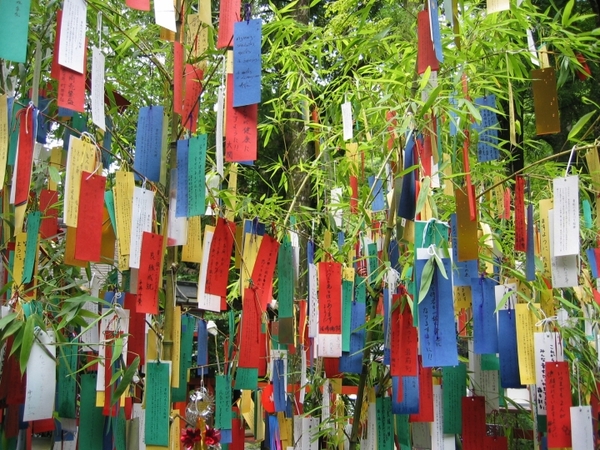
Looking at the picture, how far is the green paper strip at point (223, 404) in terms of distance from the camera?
1.75 m

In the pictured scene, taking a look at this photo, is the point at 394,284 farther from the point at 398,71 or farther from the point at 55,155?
the point at 55,155

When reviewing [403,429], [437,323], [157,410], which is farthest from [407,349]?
[157,410]

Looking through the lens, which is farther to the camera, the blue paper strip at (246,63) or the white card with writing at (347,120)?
the white card with writing at (347,120)

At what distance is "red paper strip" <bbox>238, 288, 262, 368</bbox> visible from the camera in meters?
1.52

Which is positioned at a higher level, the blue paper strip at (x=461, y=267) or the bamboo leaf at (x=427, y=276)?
the blue paper strip at (x=461, y=267)

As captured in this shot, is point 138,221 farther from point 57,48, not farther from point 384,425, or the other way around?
point 384,425

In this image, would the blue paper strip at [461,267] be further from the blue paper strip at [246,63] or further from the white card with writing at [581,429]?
the blue paper strip at [246,63]

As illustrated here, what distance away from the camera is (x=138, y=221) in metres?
1.34

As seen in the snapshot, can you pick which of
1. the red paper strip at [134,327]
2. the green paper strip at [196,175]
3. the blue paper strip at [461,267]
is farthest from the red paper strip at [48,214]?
the blue paper strip at [461,267]

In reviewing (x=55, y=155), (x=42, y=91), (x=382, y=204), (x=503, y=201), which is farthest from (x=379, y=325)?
(x=42, y=91)

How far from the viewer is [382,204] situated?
1.92 m

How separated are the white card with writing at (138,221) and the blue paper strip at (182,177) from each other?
0.06 metres

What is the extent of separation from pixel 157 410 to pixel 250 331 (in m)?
0.29

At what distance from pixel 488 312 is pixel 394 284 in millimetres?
224
